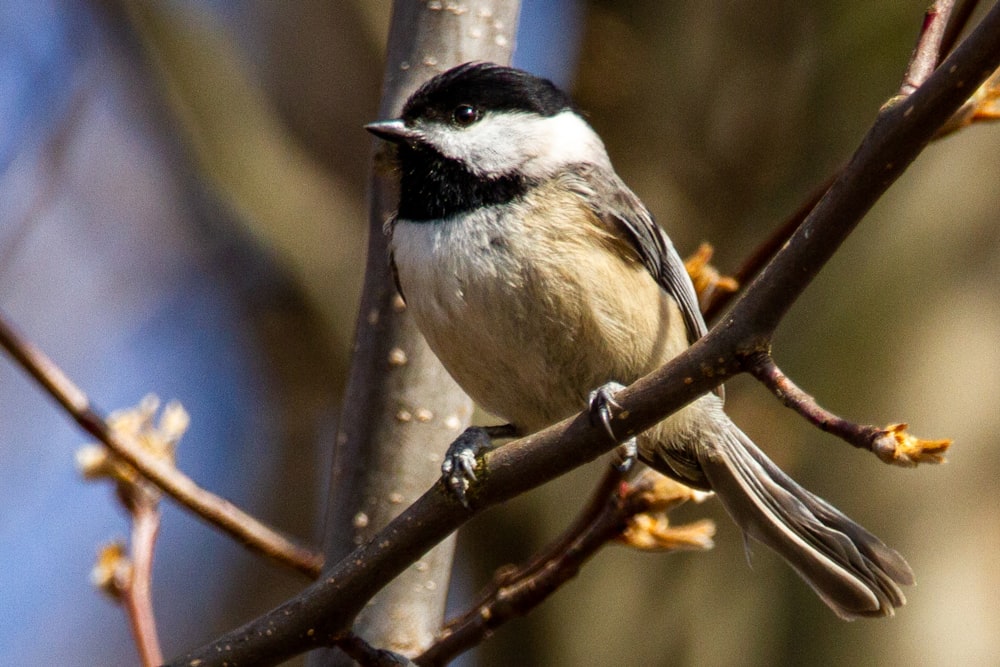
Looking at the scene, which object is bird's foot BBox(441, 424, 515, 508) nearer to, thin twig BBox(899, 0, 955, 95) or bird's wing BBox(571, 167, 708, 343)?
bird's wing BBox(571, 167, 708, 343)

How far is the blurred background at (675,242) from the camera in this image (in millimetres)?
2725

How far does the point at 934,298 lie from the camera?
9.16 ft

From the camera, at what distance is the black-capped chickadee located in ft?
5.96

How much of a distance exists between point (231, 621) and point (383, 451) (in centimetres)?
263

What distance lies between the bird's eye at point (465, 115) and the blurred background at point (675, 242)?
43.7 inches

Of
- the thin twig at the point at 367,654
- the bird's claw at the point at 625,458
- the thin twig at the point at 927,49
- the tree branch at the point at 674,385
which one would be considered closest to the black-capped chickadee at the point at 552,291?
the bird's claw at the point at 625,458

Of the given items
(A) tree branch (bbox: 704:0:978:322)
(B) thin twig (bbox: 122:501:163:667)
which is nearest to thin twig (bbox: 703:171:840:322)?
(A) tree branch (bbox: 704:0:978:322)

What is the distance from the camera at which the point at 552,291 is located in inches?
71.1

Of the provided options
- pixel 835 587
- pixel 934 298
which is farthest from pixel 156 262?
pixel 835 587

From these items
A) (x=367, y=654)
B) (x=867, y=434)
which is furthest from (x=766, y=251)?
(x=367, y=654)

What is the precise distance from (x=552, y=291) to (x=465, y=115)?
1.49 feet

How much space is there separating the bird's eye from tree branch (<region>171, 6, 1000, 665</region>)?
833 millimetres

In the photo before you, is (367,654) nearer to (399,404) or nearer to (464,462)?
(464,462)

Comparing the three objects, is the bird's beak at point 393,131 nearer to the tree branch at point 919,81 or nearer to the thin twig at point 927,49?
the tree branch at point 919,81
